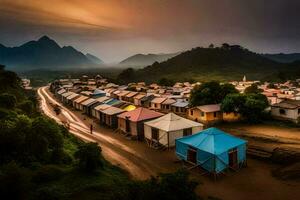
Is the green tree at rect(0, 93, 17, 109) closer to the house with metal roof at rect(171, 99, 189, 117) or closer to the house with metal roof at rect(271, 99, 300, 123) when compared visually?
the house with metal roof at rect(171, 99, 189, 117)

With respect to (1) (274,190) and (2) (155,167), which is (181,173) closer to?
(1) (274,190)

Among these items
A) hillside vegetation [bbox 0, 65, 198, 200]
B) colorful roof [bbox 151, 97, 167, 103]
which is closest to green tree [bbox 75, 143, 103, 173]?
hillside vegetation [bbox 0, 65, 198, 200]

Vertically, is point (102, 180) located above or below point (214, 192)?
above

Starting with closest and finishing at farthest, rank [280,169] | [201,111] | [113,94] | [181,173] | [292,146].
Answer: [181,173], [280,169], [292,146], [201,111], [113,94]

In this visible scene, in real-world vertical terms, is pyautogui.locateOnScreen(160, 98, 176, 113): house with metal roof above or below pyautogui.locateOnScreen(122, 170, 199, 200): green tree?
below

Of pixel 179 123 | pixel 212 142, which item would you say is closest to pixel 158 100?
pixel 179 123

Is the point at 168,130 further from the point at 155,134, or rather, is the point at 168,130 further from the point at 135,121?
the point at 135,121

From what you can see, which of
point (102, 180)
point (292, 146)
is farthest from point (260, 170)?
point (102, 180)
